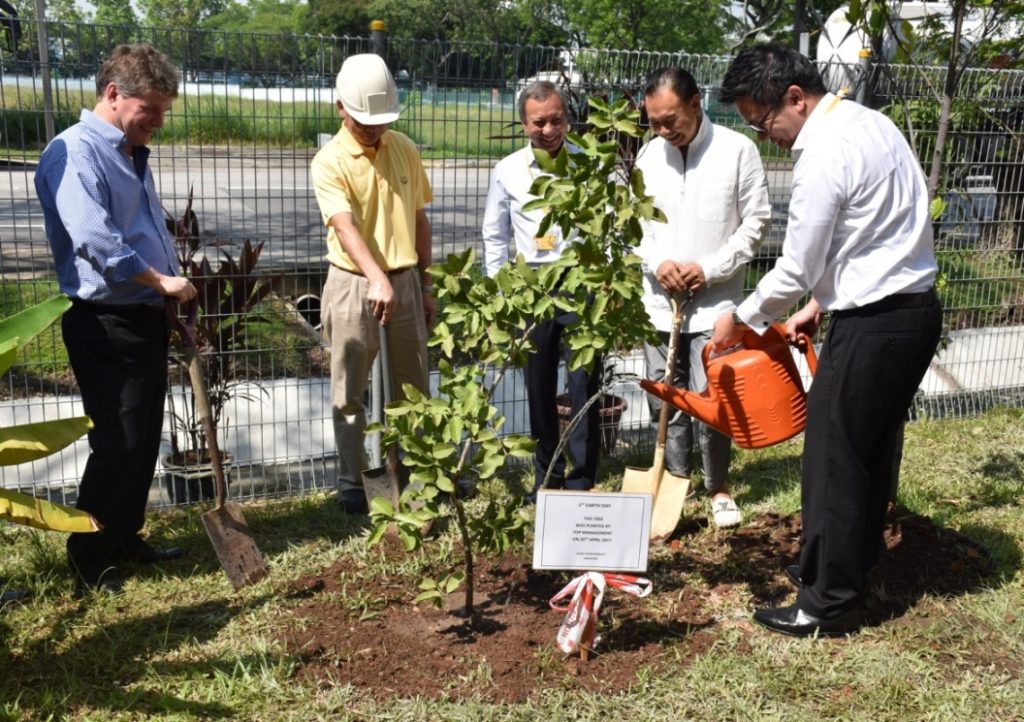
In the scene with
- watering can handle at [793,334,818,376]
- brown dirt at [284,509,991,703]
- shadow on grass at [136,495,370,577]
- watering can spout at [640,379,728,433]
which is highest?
watering can handle at [793,334,818,376]

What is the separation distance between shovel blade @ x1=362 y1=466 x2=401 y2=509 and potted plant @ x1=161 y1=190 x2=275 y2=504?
860mm

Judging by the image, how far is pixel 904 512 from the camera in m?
4.56

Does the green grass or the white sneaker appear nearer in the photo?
the green grass

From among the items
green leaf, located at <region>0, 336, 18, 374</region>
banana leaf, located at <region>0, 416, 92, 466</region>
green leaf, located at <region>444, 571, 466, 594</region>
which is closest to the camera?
green leaf, located at <region>0, 336, 18, 374</region>

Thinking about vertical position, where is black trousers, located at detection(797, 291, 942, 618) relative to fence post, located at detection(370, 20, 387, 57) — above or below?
below

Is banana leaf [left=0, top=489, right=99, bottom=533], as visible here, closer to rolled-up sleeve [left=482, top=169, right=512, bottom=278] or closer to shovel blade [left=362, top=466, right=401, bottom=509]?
shovel blade [left=362, top=466, right=401, bottom=509]

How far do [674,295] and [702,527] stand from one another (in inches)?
41.2

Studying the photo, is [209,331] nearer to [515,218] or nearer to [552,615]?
[515,218]

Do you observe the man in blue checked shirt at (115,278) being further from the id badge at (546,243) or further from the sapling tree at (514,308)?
the id badge at (546,243)

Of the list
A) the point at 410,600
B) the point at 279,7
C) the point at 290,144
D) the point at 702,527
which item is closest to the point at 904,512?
the point at 702,527

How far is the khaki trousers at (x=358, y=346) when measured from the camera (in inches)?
175

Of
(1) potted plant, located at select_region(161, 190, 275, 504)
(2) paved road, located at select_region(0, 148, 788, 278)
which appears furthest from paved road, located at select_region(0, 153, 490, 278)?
(1) potted plant, located at select_region(161, 190, 275, 504)

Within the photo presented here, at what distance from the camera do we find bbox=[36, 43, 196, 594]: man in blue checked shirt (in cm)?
358

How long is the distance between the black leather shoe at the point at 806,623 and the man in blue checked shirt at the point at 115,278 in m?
2.40
